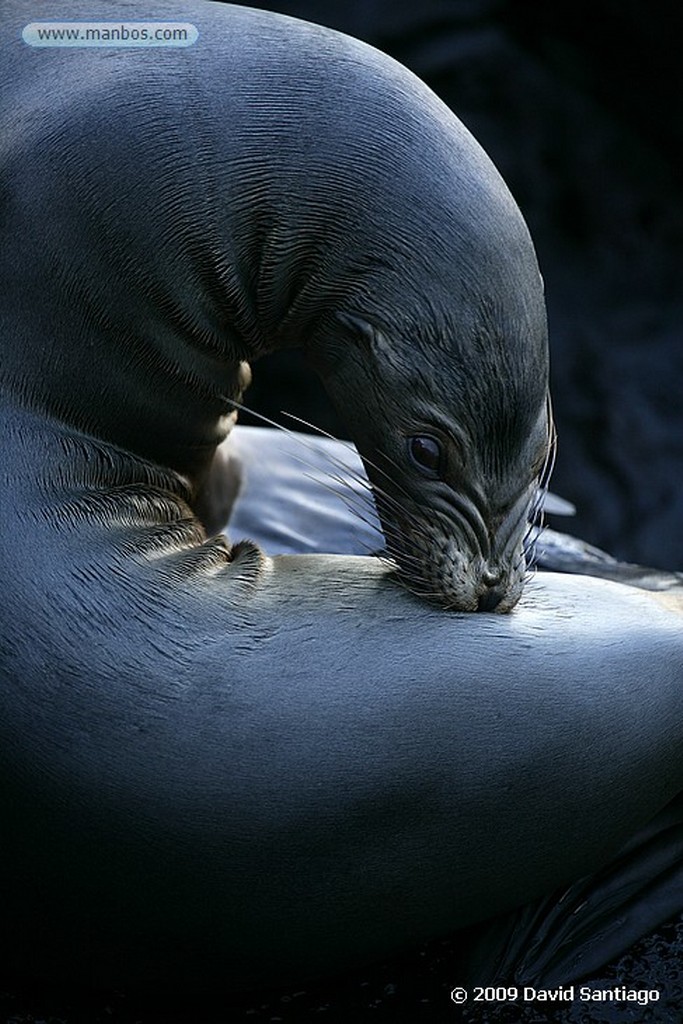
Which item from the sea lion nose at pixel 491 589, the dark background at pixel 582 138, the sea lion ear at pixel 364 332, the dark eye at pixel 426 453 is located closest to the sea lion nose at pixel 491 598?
the sea lion nose at pixel 491 589

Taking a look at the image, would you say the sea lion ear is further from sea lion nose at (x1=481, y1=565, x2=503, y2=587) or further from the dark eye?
sea lion nose at (x1=481, y1=565, x2=503, y2=587)

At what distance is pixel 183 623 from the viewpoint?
254 centimetres

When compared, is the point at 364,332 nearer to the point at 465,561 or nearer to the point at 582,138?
the point at 465,561

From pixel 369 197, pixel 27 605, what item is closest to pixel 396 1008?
pixel 27 605

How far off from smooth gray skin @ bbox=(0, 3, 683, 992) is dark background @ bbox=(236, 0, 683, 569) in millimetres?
2511

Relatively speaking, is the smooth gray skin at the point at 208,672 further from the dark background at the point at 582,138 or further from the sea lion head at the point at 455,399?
the dark background at the point at 582,138

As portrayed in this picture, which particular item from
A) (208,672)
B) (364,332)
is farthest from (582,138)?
(208,672)

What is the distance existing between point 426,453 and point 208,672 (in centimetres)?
50

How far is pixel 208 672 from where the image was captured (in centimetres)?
250

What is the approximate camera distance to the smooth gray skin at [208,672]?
97.3 inches

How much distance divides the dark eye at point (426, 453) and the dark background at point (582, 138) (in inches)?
97.6

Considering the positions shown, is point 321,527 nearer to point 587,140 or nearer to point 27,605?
point 27,605

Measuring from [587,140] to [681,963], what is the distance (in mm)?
3301

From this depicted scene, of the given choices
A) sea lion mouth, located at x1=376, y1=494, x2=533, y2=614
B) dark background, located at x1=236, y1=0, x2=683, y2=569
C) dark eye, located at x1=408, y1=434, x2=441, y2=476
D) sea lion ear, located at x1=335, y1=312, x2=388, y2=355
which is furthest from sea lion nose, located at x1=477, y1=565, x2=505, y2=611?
dark background, located at x1=236, y1=0, x2=683, y2=569
